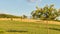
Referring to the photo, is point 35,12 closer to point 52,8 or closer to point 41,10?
point 41,10

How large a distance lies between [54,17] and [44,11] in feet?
17.5

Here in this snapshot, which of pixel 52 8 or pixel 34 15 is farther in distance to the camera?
pixel 34 15

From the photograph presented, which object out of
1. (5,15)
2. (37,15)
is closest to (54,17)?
(37,15)

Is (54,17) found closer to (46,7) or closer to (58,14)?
(58,14)

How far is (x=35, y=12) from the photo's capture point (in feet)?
261

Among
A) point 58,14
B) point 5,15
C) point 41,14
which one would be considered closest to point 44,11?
point 41,14

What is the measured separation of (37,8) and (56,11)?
793 cm

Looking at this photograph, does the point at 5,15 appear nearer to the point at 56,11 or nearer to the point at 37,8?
the point at 37,8

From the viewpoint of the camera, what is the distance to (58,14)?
79.1 meters

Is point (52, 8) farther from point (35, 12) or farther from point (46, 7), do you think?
point (35, 12)

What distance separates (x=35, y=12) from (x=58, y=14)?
360 inches

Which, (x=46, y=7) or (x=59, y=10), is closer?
(x=46, y=7)

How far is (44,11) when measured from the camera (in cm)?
7606

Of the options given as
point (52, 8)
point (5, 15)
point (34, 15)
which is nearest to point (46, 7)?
point (52, 8)
